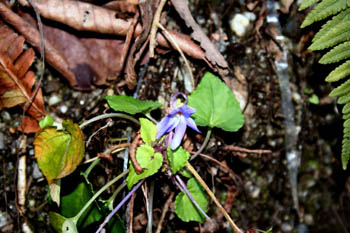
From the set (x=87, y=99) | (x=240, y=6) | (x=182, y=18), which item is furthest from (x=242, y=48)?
(x=87, y=99)

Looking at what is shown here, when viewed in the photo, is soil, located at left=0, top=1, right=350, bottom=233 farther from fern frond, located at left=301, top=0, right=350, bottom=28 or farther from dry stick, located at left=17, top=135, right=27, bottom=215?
fern frond, located at left=301, top=0, right=350, bottom=28

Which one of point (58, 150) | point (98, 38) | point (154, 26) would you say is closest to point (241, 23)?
point (154, 26)

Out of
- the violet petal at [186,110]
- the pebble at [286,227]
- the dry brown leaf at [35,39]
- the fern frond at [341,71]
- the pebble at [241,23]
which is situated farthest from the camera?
the pebble at [286,227]

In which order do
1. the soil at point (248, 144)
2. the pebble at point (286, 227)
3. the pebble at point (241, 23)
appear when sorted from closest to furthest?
the soil at point (248, 144) → the pebble at point (241, 23) → the pebble at point (286, 227)

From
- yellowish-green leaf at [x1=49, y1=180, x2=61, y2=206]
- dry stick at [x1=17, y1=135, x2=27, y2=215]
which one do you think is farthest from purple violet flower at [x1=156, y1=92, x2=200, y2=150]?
dry stick at [x1=17, y1=135, x2=27, y2=215]

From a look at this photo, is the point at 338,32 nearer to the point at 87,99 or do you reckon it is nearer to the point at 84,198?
the point at 87,99

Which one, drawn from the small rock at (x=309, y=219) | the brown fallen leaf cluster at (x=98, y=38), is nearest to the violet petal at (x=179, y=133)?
the brown fallen leaf cluster at (x=98, y=38)

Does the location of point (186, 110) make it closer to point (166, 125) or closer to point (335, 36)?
point (166, 125)

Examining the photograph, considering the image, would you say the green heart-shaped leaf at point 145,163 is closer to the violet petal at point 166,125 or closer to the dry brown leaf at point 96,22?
the violet petal at point 166,125
